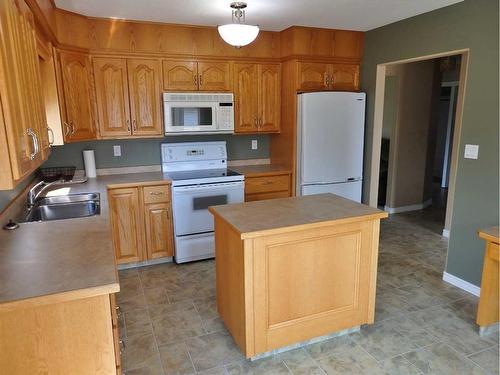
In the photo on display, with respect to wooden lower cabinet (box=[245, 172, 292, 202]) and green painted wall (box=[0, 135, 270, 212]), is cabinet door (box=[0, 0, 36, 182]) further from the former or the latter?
wooden lower cabinet (box=[245, 172, 292, 202])

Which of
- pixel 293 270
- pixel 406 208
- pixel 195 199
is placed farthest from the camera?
pixel 406 208

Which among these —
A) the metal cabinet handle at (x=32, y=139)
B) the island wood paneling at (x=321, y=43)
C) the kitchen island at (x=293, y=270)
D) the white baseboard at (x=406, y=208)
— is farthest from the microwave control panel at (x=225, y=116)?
the white baseboard at (x=406, y=208)

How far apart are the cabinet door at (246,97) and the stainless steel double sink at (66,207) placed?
1.81 meters

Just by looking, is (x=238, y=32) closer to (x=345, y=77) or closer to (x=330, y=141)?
(x=330, y=141)

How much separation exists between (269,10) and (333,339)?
2787mm

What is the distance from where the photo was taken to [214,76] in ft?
12.8

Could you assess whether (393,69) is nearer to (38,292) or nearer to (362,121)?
(362,121)

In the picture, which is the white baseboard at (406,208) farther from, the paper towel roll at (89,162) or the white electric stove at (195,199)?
the paper towel roll at (89,162)

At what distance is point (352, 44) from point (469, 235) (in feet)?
7.98

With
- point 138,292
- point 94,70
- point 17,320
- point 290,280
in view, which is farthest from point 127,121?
point 17,320

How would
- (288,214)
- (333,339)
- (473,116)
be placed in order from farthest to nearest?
(473,116) → (333,339) → (288,214)

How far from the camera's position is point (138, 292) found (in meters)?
3.19

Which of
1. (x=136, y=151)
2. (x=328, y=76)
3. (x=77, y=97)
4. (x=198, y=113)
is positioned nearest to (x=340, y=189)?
(x=328, y=76)

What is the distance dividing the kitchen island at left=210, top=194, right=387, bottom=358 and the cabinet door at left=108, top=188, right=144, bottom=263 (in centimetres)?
140
